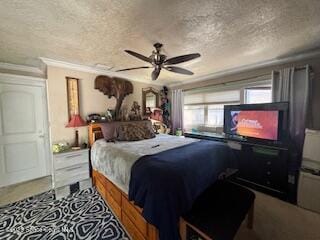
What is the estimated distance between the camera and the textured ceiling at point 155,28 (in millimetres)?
1359

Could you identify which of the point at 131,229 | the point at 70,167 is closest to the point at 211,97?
the point at 131,229

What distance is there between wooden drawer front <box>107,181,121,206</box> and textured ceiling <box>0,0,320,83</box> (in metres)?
1.99

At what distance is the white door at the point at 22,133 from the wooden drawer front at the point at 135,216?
254 cm

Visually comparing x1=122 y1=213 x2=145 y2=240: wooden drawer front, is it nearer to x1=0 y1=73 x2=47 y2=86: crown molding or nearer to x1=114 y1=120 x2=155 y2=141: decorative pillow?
x1=114 y1=120 x2=155 y2=141: decorative pillow

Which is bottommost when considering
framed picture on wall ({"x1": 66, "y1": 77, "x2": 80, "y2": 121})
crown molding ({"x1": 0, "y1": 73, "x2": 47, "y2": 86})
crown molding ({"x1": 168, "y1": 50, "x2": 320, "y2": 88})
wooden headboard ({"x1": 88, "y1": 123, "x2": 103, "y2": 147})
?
wooden headboard ({"x1": 88, "y1": 123, "x2": 103, "y2": 147})

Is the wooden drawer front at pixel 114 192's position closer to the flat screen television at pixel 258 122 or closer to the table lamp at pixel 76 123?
the table lamp at pixel 76 123

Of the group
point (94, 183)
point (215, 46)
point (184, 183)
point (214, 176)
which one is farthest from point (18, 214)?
point (215, 46)

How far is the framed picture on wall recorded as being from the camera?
9.71ft

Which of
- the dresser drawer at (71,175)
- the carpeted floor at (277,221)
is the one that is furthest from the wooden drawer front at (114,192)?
the carpeted floor at (277,221)

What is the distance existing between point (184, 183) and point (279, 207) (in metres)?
1.85

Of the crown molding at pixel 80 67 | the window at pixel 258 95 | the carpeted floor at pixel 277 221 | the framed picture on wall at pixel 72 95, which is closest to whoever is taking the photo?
the carpeted floor at pixel 277 221

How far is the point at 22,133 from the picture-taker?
301cm

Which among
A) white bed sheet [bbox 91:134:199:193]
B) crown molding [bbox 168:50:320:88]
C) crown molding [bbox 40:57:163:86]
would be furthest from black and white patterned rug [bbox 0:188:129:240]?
crown molding [bbox 168:50:320:88]

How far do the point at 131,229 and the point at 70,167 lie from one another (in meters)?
1.59
